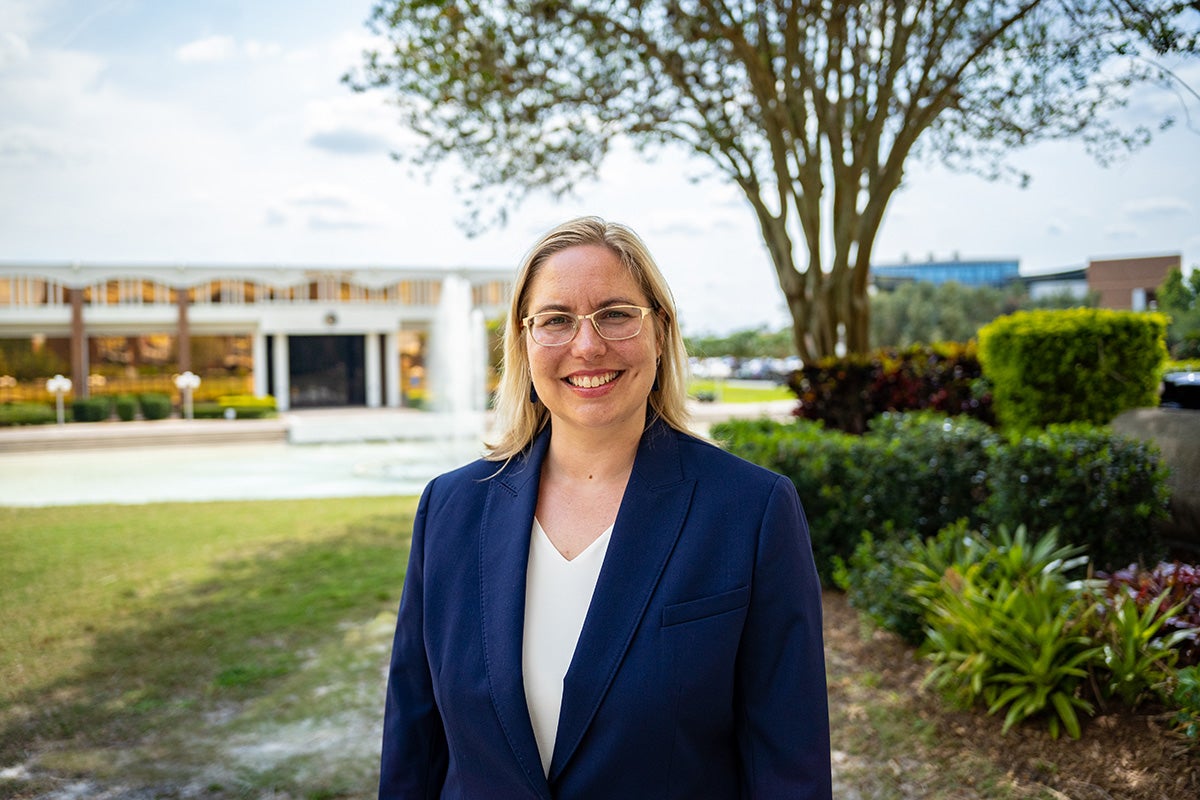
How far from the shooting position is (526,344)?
2000 millimetres

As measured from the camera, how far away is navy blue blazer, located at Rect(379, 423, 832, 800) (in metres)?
1.62

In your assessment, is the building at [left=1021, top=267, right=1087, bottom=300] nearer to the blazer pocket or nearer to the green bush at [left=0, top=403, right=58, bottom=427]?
the blazer pocket

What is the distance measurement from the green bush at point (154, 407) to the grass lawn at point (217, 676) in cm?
2312

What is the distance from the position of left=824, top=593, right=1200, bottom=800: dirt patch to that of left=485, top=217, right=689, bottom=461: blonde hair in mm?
2560

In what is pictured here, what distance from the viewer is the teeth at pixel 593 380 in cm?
185

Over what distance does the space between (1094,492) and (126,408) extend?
31829 mm

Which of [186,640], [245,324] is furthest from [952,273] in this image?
[245,324]

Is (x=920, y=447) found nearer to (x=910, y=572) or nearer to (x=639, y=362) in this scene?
(x=910, y=572)

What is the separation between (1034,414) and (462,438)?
52.7 feet

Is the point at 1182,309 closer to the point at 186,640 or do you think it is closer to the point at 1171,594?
the point at 1171,594

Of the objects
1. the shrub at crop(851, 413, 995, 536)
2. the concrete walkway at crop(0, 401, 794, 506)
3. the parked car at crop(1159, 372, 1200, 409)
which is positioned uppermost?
the parked car at crop(1159, 372, 1200, 409)

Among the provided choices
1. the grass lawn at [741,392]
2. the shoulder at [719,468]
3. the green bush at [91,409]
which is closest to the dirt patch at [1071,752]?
the shoulder at [719,468]

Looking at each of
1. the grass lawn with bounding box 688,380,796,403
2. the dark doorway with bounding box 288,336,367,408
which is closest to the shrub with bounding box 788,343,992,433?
the grass lawn with bounding box 688,380,796,403

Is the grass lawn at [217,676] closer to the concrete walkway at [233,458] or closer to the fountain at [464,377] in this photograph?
the concrete walkway at [233,458]
